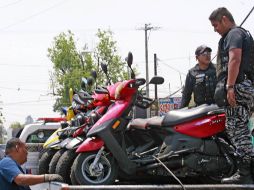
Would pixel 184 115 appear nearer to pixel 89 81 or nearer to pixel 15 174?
pixel 15 174

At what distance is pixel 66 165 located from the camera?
5.10 m

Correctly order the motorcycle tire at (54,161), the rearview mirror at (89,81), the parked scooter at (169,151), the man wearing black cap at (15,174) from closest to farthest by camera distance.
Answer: the man wearing black cap at (15,174), the parked scooter at (169,151), the motorcycle tire at (54,161), the rearview mirror at (89,81)

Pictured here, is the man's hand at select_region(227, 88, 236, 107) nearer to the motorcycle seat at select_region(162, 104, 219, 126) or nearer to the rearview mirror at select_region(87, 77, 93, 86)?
the motorcycle seat at select_region(162, 104, 219, 126)

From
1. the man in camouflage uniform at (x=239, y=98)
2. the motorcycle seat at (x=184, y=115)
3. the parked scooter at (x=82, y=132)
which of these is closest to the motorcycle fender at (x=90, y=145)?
the parked scooter at (x=82, y=132)

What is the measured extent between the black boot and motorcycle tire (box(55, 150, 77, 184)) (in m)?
1.56

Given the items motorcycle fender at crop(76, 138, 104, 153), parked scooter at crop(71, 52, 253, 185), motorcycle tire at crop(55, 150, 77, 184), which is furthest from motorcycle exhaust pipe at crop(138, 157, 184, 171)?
motorcycle tire at crop(55, 150, 77, 184)

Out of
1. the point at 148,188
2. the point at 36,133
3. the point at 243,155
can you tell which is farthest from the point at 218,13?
the point at 36,133

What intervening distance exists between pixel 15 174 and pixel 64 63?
4363cm

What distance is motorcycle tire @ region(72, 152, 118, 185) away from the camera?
15.3 ft

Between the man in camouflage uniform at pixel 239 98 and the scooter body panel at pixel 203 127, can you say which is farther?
the scooter body panel at pixel 203 127

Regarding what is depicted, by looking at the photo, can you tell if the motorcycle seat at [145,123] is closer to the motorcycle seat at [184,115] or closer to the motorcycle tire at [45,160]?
the motorcycle seat at [184,115]

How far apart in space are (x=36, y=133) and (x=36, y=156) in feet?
4.88

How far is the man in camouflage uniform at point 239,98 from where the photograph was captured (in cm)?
427

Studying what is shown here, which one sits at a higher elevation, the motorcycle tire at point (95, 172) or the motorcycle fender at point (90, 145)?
the motorcycle fender at point (90, 145)
